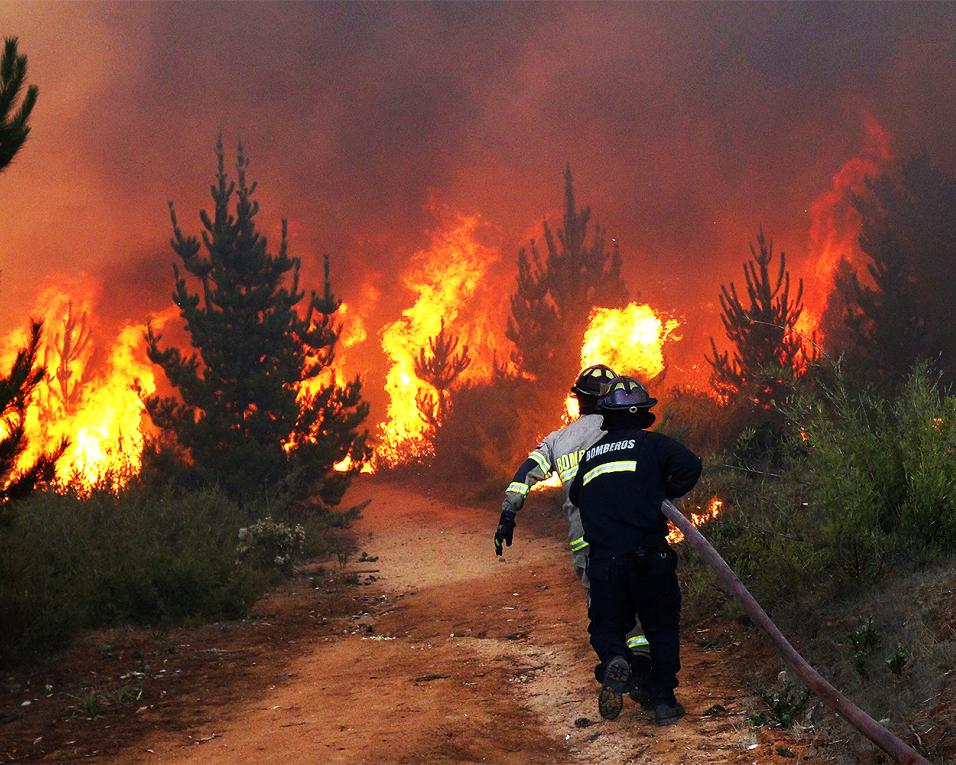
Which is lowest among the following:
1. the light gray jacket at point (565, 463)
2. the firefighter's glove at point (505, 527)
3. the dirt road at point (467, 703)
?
the dirt road at point (467, 703)

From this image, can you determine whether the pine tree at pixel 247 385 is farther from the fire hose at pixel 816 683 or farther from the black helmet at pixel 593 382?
the fire hose at pixel 816 683

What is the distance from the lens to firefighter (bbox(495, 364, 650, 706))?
5.56m

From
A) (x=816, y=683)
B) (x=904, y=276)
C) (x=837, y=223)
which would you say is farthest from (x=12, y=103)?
(x=837, y=223)

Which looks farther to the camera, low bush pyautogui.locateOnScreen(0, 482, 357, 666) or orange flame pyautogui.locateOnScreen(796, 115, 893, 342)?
orange flame pyautogui.locateOnScreen(796, 115, 893, 342)

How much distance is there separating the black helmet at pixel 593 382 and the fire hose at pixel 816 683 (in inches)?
40.0

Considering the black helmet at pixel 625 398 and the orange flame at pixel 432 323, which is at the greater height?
the orange flame at pixel 432 323

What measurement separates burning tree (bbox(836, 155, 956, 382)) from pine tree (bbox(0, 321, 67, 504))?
1986 cm

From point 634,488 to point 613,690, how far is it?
1108 mm

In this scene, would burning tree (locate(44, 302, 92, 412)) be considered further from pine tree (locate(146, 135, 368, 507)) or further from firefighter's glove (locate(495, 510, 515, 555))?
firefighter's glove (locate(495, 510, 515, 555))

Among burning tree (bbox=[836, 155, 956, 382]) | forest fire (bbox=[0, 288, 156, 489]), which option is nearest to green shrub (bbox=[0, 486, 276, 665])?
forest fire (bbox=[0, 288, 156, 489])

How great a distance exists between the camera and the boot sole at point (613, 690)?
4855 millimetres

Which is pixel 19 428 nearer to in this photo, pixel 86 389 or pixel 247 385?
pixel 247 385

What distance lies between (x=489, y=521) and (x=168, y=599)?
1012 cm

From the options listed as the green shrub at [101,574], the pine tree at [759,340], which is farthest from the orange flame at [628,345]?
the green shrub at [101,574]
